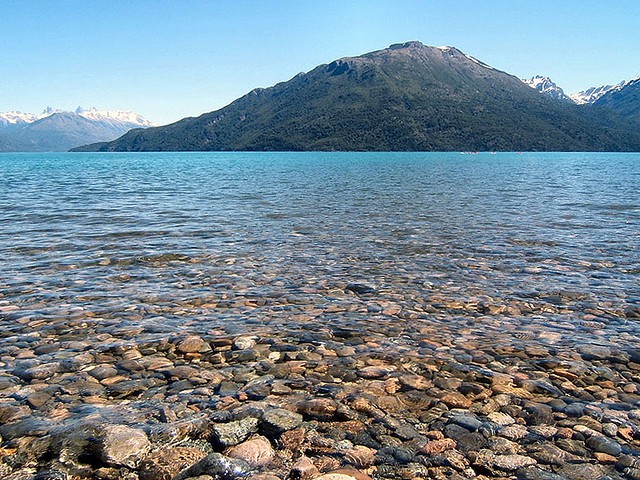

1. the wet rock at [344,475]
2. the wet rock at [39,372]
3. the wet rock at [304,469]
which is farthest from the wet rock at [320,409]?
the wet rock at [39,372]

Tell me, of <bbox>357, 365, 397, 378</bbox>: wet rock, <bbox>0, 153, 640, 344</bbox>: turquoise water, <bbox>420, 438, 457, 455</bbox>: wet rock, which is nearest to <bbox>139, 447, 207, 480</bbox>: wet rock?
<bbox>420, 438, 457, 455</bbox>: wet rock

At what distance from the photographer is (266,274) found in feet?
47.1

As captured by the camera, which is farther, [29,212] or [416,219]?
[29,212]

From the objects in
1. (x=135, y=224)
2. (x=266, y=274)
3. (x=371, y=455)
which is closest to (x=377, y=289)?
(x=266, y=274)

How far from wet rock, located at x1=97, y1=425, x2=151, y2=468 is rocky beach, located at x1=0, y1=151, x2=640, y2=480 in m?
0.02

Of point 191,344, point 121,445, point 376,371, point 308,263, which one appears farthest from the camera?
point 308,263

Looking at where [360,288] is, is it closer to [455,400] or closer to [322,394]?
[322,394]

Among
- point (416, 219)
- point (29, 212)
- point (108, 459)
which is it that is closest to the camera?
point (108, 459)

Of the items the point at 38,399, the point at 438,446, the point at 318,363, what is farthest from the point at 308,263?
the point at 438,446

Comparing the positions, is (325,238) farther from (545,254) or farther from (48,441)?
(48,441)

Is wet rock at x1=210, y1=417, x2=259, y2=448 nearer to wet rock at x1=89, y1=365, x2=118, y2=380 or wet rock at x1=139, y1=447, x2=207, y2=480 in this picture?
wet rock at x1=139, y1=447, x2=207, y2=480

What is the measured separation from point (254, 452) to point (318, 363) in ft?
9.22

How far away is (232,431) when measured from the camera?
6.01 metres

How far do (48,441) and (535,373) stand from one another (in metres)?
7.46
